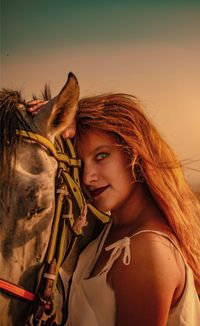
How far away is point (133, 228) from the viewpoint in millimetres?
1845

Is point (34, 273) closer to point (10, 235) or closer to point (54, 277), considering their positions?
point (54, 277)

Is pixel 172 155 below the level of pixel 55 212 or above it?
above

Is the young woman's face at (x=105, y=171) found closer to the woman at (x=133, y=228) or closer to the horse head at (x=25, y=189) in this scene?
the woman at (x=133, y=228)

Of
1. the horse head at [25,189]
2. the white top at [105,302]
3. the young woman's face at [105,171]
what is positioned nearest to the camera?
the horse head at [25,189]

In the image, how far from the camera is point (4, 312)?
151 cm

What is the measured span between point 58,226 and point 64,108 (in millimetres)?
A: 569

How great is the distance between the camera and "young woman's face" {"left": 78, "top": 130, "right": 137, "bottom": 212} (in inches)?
72.2

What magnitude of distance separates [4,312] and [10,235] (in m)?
0.33

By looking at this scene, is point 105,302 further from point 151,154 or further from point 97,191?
point 151,154

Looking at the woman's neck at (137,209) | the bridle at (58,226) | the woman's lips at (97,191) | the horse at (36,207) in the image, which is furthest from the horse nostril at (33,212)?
the woman's neck at (137,209)

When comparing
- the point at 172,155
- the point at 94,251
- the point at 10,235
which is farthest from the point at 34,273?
the point at 172,155

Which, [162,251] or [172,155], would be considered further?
[172,155]

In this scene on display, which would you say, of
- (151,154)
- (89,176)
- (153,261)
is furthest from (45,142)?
(153,261)

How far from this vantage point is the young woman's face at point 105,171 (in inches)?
72.2
